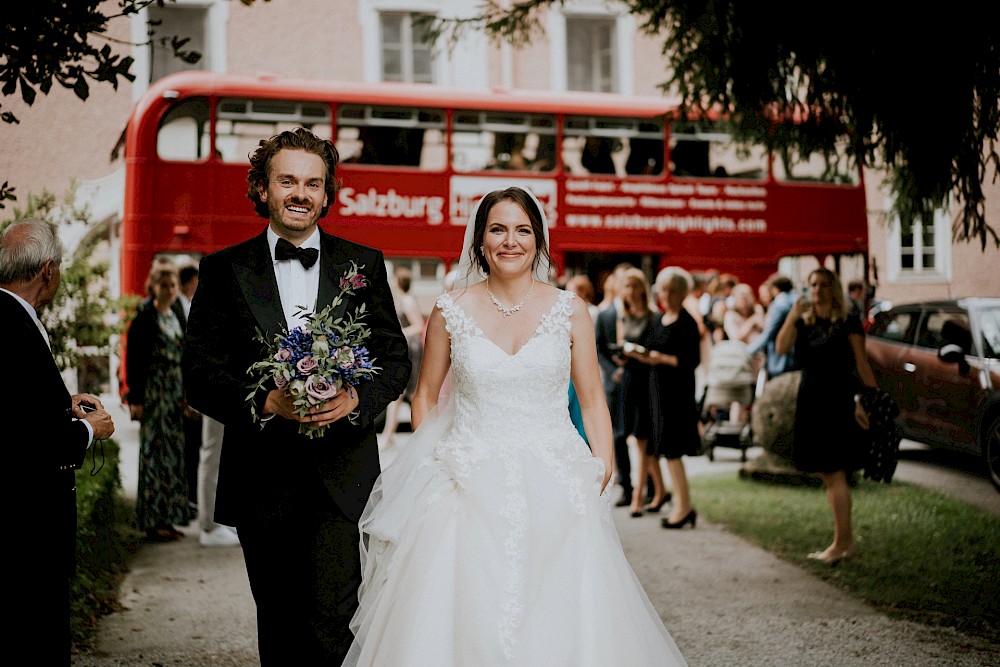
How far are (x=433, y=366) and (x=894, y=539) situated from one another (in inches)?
199

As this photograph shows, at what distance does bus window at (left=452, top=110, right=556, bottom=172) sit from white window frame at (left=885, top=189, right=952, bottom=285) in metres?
4.77

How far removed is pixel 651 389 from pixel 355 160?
7299 mm

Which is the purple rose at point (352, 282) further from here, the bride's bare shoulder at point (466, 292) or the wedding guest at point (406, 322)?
the wedding guest at point (406, 322)

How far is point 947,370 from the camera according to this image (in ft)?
34.5

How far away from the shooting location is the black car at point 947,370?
9835 millimetres

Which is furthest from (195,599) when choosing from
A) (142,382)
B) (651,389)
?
(651,389)

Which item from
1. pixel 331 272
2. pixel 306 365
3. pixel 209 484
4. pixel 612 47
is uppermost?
pixel 612 47

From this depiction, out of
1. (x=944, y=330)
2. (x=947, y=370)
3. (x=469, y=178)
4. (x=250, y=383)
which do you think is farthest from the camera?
(x=469, y=178)

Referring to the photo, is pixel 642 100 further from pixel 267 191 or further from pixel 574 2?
pixel 267 191

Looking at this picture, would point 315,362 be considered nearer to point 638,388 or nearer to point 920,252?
point 638,388

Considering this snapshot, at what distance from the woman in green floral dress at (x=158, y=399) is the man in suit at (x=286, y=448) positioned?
4.12m

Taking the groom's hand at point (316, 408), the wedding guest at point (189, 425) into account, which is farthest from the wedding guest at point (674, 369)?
the groom's hand at point (316, 408)

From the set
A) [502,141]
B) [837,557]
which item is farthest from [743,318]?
[837,557]

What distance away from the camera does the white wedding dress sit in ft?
11.1
